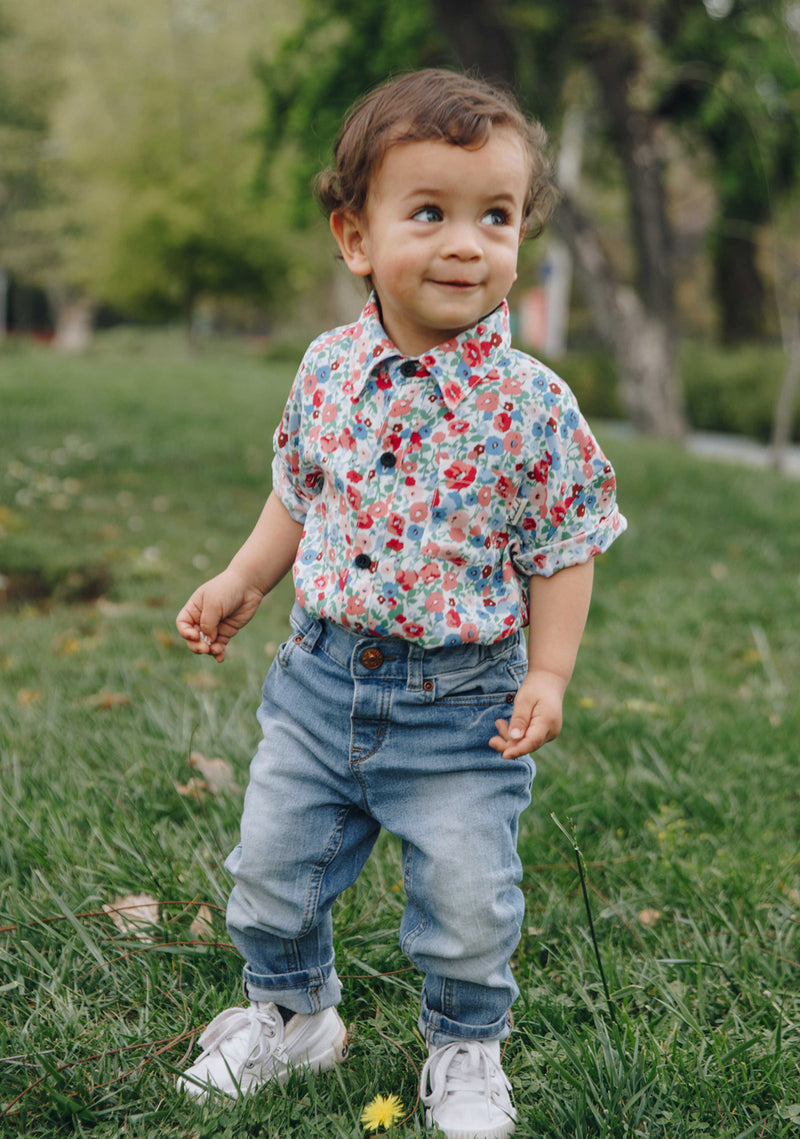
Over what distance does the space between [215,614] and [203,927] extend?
2.03 ft

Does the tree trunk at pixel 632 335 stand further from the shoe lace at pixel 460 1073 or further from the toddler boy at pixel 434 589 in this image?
the shoe lace at pixel 460 1073

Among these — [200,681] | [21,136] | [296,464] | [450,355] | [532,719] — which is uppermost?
[21,136]

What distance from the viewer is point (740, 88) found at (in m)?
10.2

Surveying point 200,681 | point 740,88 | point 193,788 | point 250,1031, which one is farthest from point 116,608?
point 740,88

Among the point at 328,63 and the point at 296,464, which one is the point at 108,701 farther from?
the point at 328,63

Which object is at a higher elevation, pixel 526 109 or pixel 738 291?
pixel 526 109

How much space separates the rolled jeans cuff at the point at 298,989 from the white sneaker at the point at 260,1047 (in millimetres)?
20

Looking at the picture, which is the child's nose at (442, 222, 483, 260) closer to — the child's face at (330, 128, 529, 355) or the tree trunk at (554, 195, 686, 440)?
the child's face at (330, 128, 529, 355)

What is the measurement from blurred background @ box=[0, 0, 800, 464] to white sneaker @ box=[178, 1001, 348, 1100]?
1.50m

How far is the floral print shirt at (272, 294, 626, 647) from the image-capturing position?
1.63 metres

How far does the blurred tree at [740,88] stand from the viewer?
1023cm

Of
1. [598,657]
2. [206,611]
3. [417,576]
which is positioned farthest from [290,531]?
[598,657]

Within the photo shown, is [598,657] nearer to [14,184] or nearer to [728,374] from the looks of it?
[728,374]

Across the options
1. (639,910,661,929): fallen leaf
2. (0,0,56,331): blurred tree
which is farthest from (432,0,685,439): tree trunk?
(0,0,56,331): blurred tree
